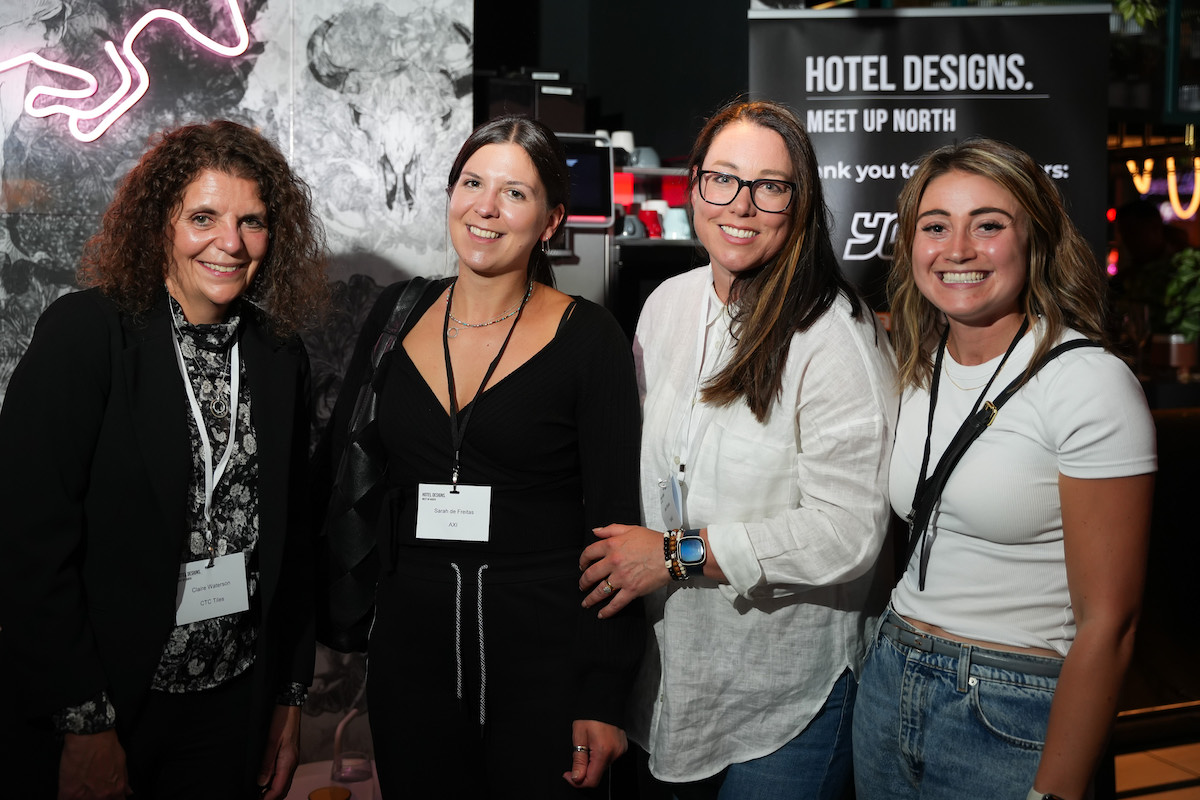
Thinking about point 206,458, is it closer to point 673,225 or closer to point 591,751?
point 591,751

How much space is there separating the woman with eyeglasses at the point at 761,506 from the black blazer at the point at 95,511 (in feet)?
2.53

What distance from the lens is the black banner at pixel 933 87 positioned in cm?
356

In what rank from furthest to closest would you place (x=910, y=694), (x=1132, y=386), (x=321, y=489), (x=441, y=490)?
(x=321, y=489) → (x=441, y=490) → (x=910, y=694) → (x=1132, y=386)

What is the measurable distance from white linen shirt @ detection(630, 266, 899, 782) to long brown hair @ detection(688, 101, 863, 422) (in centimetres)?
3

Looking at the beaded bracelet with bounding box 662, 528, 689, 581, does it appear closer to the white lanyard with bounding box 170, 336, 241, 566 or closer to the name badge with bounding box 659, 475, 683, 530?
the name badge with bounding box 659, 475, 683, 530

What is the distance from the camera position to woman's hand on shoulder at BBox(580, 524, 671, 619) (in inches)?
67.9

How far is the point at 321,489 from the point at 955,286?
1.38 m

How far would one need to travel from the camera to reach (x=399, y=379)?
1888 mm

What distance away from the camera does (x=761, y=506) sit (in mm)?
1806

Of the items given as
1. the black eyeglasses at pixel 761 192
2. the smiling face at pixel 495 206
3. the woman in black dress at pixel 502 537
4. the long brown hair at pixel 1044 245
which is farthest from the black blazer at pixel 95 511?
the long brown hair at pixel 1044 245

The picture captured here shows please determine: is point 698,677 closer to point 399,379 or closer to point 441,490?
point 441,490

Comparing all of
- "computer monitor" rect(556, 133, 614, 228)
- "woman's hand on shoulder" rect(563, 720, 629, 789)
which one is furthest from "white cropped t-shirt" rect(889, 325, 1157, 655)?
"computer monitor" rect(556, 133, 614, 228)

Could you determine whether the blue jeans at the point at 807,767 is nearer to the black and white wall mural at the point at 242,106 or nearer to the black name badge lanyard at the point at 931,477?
A: the black name badge lanyard at the point at 931,477

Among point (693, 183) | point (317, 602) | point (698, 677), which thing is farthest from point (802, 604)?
point (317, 602)
